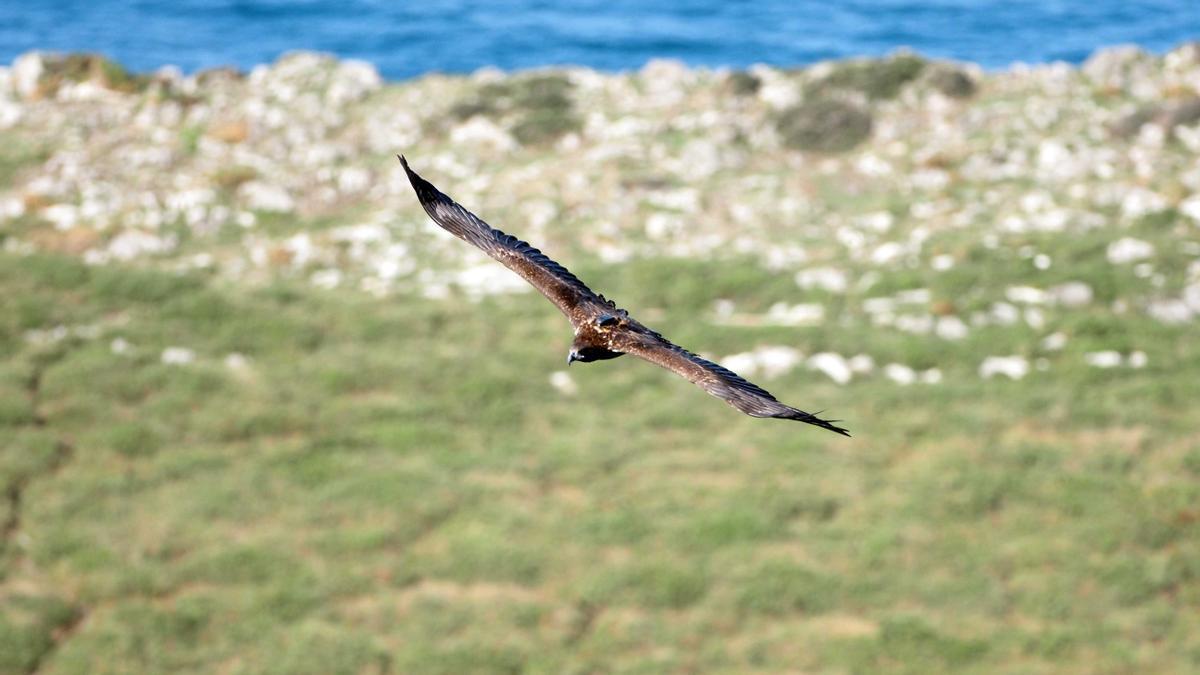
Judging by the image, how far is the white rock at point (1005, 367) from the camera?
22.6m

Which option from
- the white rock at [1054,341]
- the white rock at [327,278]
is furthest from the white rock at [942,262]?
the white rock at [327,278]

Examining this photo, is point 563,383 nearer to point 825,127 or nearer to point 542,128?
point 542,128

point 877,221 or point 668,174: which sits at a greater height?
point 668,174

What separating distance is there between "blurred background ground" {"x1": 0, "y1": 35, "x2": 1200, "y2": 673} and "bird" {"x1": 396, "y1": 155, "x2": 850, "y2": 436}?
6.72 meters

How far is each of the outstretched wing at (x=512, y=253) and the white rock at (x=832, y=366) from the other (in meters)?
9.02

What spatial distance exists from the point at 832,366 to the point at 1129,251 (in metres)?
6.23

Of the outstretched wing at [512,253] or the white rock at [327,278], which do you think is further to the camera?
the white rock at [327,278]

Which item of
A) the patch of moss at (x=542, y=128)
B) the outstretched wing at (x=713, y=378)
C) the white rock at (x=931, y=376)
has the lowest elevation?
the outstretched wing at (x=713, y=378)

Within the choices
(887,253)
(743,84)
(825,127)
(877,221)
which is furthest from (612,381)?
(743,84)

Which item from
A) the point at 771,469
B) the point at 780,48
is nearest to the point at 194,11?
the point at 780,48

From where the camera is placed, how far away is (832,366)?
22578 mm

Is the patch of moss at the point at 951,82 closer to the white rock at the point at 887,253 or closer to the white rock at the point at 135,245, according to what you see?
the white rock at the point at 887,253

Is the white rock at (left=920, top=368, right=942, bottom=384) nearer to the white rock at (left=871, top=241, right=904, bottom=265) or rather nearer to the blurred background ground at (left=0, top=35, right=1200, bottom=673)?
the blurred background ground at (left=0, top=35, right=1200, bottom=673)

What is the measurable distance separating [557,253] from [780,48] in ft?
83.7
